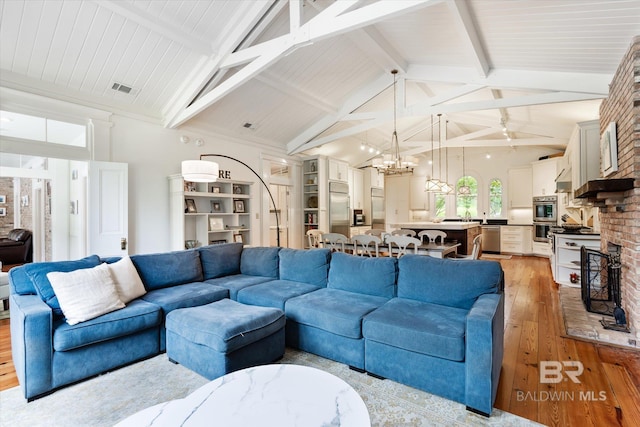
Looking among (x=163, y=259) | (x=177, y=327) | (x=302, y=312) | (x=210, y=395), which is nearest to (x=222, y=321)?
(x=177, y=327)

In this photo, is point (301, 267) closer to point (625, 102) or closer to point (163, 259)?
point (163, 259)

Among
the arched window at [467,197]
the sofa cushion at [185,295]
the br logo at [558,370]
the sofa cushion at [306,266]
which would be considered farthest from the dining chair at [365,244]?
the arched window at [467,197]

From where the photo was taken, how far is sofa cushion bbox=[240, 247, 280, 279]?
12.3 ft

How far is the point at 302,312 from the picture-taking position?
2670mm

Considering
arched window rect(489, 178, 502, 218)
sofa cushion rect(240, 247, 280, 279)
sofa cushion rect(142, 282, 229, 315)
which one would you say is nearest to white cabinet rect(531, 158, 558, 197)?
arched window rect(489, 178, 502, 218)

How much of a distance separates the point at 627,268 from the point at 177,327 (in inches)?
166

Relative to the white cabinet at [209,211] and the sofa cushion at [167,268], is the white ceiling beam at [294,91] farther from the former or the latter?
the sofa cushion at [167,268]

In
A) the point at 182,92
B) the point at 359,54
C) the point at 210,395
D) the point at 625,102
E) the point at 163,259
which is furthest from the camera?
the point at 359,54

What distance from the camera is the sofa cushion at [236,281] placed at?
326cm

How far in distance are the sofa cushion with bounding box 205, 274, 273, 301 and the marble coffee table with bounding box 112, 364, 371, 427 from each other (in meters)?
1.70

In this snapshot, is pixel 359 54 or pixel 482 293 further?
pixel 359 54

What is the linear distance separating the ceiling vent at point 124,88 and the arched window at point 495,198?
29.8ft

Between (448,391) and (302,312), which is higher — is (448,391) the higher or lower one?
the lower one

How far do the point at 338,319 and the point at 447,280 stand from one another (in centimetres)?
96
